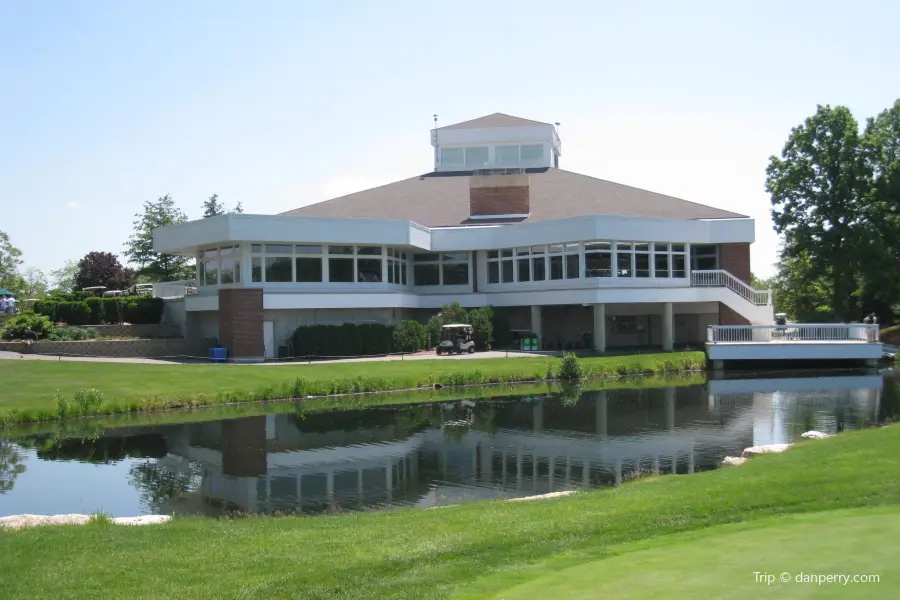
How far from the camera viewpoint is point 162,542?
909cm

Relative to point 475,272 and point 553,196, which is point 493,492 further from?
point 553,196

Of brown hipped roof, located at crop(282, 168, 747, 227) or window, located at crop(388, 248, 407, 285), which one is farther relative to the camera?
brown hipped roof, located at crop(282, 168, 747, 227)

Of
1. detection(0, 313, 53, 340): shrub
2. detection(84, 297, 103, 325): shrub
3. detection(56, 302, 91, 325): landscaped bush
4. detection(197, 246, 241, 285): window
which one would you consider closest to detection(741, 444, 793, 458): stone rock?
detection(197, 246, 241, 285): window

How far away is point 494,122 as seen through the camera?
179 feet

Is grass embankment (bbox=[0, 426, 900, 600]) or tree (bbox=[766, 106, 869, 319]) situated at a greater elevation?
tree (bbox=[766, 106, 869, 319])

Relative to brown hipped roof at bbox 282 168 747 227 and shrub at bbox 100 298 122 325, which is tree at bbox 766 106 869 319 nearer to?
brown hipped roof at bbox 282 168 747 227

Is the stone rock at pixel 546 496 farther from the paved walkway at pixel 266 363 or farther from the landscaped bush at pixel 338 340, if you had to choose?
the landscaped bush at pixel 338 340

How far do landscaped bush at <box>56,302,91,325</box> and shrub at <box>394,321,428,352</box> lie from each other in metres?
14.7

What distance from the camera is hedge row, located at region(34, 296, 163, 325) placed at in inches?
1528

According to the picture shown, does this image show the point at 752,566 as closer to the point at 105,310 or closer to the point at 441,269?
the point at 105,310

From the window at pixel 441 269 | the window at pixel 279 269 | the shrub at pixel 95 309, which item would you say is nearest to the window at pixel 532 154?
the window at pixel 441 269

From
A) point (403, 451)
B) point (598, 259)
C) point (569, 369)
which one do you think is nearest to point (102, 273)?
point (598, 259)

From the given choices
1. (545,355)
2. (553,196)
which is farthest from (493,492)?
(553,196)

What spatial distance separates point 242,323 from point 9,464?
1780 centimetres
